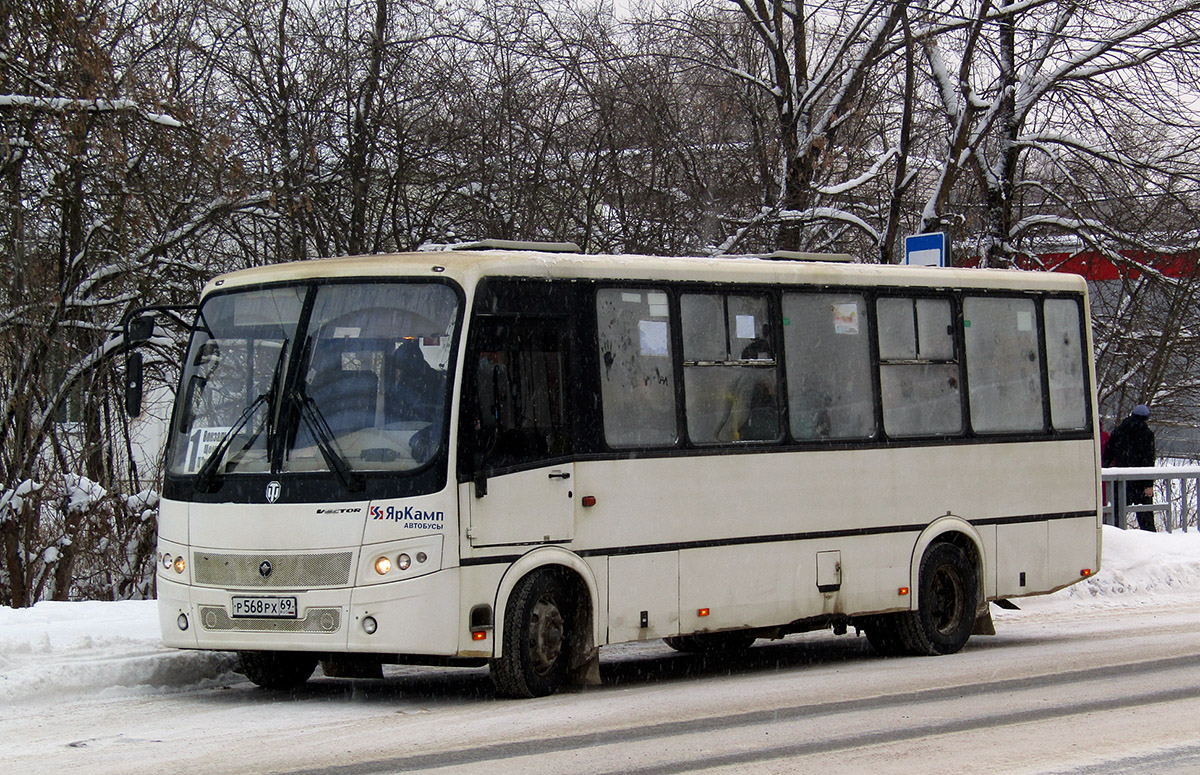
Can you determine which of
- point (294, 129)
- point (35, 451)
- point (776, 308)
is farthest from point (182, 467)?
point (294, 129)

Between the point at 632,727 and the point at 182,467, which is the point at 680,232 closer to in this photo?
the point at 182,467

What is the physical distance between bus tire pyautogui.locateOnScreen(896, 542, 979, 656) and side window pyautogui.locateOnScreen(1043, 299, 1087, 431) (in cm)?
173

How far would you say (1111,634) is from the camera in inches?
547

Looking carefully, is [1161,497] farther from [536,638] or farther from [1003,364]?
[536,638]

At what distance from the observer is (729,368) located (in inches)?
456

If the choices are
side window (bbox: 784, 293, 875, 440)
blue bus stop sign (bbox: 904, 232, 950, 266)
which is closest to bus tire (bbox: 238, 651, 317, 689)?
side window (bbox: 784, 293, 875, 440)

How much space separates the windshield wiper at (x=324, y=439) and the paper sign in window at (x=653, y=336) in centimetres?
233

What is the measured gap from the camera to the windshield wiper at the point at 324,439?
381 inches

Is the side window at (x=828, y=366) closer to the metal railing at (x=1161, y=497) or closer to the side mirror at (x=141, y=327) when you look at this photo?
the side mirror at (x=141, y=327)

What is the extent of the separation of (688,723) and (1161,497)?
1323cm

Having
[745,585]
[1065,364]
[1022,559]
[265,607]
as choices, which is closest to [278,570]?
[265,607]

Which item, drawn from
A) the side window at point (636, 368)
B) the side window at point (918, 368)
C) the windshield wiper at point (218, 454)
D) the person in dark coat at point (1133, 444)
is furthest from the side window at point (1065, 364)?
the person in dark coat at point (1133, 444)

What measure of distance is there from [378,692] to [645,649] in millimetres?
3620

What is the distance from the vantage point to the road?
7688mm
